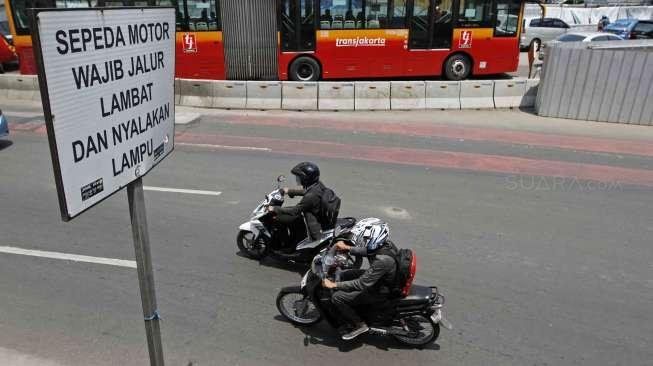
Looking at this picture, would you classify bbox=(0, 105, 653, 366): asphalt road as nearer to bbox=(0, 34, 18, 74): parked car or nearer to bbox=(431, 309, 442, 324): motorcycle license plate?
bbox=(431, 309, 442, 324): motorcycle license plate

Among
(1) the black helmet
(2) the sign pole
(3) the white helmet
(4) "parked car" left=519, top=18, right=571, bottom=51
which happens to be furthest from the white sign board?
(4) "parked car" left=519, top=18, right=571, bottom=51

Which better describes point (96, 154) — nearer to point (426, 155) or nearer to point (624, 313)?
point (624, 313)

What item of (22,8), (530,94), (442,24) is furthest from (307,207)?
(22,8)

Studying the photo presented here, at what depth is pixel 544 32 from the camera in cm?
2661

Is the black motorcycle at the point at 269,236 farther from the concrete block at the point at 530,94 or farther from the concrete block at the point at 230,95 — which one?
the concrete block at the point at 530,94

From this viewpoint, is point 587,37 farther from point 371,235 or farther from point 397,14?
point 371,235

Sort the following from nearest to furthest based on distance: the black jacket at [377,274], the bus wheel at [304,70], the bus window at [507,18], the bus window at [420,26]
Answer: the black jacket at [377,274] < the bus window at [420,26] < the bus window at [507,18] < the bus wheel at [304,70]

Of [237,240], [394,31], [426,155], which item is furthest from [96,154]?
[394,31]

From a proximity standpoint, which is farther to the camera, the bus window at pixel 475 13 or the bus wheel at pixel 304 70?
the bus wheel at pixel 304 70

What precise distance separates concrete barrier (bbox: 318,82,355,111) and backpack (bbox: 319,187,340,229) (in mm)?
9583

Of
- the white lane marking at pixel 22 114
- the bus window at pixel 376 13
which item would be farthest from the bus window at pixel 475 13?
the white lane marking at pixel 22 114

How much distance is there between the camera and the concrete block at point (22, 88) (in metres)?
16.0

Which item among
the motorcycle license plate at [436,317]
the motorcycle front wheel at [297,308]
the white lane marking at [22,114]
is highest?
the motorcycle license plate at [436,317]

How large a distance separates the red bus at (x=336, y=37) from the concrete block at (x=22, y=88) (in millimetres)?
1612
